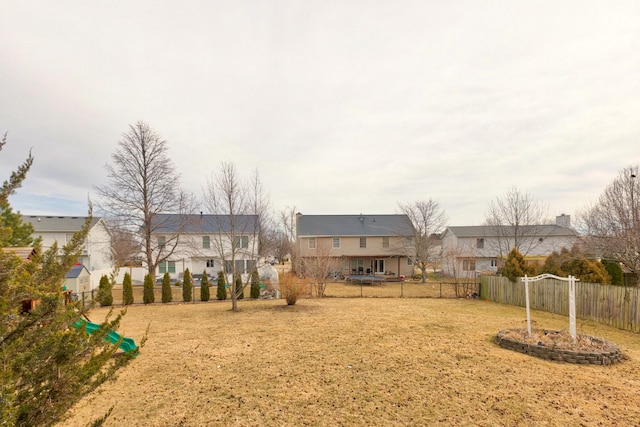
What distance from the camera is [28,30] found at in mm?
5660

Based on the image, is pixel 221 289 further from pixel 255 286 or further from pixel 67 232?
pixel 67 232

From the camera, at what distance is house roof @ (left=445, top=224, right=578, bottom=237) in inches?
1051

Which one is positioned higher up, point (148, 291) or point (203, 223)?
point (203, 223)

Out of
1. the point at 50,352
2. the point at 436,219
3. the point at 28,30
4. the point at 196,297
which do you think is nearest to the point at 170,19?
the point at 28,30

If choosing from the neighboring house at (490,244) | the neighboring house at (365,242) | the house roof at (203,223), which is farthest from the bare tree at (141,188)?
the neighboring house at (490,244)

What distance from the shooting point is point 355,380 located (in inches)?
248

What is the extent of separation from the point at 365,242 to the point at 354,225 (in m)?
2.38

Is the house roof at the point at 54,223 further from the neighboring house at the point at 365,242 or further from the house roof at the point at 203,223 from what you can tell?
the neighboring house at the point at 365,242

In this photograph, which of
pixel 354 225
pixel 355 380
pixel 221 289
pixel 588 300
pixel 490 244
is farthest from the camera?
pixel 354 225

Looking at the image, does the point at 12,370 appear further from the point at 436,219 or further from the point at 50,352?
the point at 436,219

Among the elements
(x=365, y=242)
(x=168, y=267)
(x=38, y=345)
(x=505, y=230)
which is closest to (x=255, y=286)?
(x=168, y=267)

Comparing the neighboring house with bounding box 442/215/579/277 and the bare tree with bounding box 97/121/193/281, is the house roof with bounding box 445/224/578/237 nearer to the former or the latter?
the neighboring house with bounding box 442/215/579/277

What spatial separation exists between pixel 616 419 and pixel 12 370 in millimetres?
7683

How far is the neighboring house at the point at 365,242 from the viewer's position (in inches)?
1228
